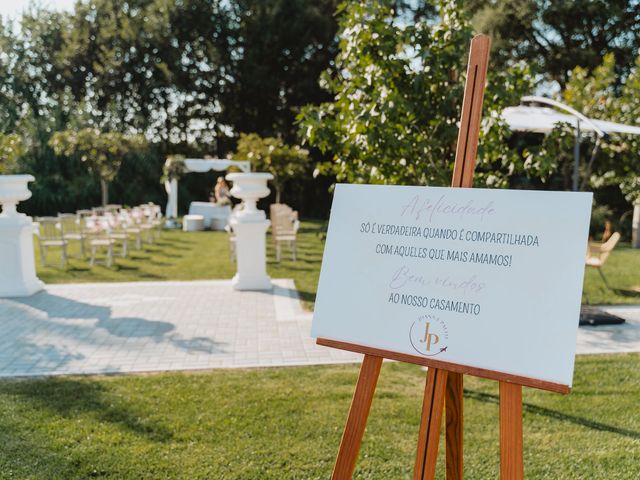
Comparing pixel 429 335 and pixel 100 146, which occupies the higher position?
pixel 100 146

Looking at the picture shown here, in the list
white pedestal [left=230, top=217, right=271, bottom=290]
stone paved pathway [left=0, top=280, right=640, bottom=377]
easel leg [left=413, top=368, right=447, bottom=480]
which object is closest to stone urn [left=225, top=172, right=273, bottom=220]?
white pedestal [left=230, top=217, right=271, bottom=290]

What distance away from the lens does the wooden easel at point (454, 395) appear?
7.25 feet

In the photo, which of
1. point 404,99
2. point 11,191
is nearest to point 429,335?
point 404,99

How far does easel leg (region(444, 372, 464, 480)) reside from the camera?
265 centimetres

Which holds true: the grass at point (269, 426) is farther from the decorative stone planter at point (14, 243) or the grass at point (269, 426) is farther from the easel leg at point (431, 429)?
the decorative stone planter at point (14, 243)

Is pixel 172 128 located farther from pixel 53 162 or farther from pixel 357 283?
pixel 357 283

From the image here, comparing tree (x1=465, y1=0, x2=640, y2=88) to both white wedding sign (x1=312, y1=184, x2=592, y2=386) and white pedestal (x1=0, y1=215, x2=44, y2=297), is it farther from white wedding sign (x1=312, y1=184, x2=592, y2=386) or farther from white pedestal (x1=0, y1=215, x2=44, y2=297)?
white wedding sign (x1=312, y1=184, x2=592, y2=386)

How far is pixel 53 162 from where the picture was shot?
938 inches

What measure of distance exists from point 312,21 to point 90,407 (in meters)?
24.3

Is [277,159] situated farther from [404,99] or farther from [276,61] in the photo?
[404,99]

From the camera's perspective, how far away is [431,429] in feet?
7.76

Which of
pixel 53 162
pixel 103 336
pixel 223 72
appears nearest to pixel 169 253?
pixel 103 336

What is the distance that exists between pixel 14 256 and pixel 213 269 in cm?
351

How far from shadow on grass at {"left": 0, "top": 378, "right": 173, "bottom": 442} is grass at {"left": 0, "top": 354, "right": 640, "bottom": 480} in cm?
1
